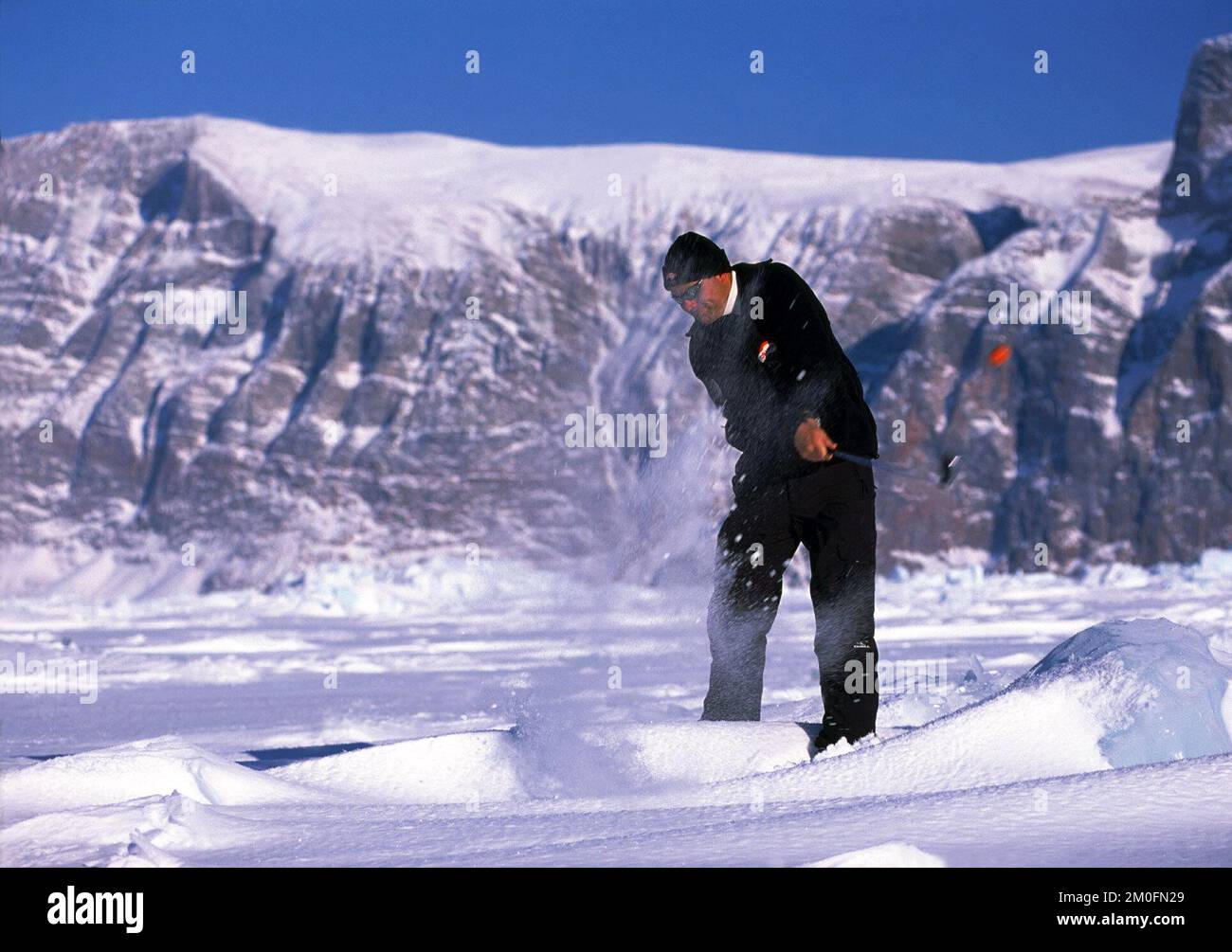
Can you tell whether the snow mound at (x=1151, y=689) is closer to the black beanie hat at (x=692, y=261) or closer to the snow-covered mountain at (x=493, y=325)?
the black beanie hat at (x=692, y=261)

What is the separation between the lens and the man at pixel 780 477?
4035 millimetres

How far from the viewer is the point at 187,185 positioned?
14950 centimetres

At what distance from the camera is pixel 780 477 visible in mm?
4203

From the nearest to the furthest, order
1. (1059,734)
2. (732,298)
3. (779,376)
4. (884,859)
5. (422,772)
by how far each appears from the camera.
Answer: (884,859)
(1059,734)
(422,772)
(779,376)
(732,298)

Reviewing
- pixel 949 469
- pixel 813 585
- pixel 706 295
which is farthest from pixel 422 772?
pixel 949 469

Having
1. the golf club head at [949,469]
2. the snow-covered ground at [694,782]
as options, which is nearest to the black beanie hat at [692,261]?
the golf club head at [949,469]

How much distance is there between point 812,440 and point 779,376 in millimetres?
421

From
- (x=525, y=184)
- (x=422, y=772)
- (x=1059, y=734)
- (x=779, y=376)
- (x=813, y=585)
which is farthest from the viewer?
(x=525, y=184)

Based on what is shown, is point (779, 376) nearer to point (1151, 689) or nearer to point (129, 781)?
point (1151, 689)

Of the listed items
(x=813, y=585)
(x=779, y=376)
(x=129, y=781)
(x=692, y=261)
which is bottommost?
(x=129, y=781)

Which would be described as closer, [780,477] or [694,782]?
[694,782]

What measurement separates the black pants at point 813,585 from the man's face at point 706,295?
0.55m

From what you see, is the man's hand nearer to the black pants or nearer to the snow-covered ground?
the black pants

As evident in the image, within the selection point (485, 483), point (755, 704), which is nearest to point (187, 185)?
point (485, 483)
